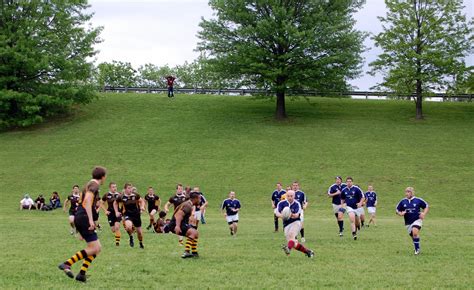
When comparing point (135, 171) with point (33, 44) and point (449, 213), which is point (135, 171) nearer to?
point (33, 44)

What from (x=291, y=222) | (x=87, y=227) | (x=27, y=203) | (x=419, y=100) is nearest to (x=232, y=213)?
(x=291, y=222)

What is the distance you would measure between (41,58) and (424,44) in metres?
36.7

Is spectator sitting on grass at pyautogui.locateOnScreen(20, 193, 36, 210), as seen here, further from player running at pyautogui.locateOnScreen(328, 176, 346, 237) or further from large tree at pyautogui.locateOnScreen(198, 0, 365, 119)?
large tree at pyautogui.locateOnScreen(198, 0, 365, 119)

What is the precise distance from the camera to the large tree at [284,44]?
181ft

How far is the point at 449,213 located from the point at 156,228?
18.8 meters

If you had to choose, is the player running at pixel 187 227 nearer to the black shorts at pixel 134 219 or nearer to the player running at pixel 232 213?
the black shorts at pixel 134 219

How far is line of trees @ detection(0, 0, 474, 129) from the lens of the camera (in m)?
54.1

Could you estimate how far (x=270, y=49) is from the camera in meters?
57.5

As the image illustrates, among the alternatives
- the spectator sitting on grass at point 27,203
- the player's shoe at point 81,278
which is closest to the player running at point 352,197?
the player's shoe at point 81,278

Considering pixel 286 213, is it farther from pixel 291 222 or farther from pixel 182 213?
pixel 182 213

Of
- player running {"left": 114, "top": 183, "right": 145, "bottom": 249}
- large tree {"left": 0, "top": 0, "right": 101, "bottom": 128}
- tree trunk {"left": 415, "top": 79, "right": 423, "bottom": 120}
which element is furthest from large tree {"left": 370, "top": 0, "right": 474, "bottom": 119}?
player running {"left": 114, "top": 183, "right": 145, "bottom": 249}

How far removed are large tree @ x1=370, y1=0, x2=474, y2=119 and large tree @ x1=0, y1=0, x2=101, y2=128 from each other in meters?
29.4

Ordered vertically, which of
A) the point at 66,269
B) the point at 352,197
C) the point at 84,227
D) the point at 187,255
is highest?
the point at 84,227

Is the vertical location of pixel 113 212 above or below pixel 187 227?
below
